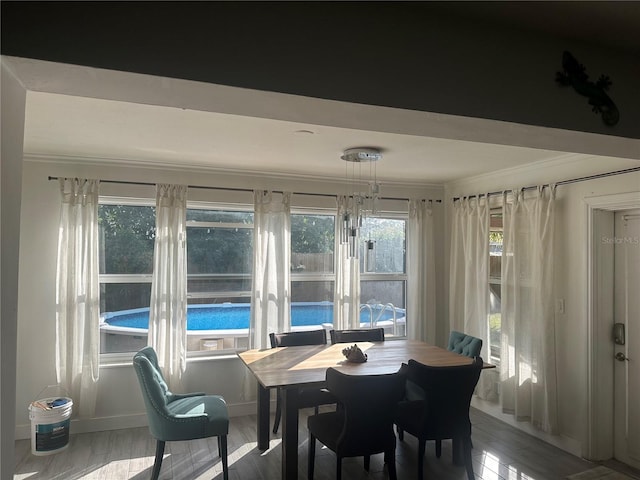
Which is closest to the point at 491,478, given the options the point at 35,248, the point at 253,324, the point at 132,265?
the point at 253,324

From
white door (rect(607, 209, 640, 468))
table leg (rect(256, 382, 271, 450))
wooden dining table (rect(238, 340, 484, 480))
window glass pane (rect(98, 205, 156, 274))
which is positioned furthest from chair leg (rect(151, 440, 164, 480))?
white door (rect(607, 209, 640, 468))

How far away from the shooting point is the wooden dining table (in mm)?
2785

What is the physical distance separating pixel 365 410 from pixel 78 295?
8.97ft

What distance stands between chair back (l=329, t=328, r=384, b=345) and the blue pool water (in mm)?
626

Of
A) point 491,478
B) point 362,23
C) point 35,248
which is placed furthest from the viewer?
point 35,248

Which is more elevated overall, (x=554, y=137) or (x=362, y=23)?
(x=362, y=23)

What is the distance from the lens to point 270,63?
3.86ft

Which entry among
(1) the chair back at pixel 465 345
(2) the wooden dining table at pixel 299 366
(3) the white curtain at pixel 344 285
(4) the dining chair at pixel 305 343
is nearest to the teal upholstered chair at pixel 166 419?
(2) the wooden dining table at pixel 299 366

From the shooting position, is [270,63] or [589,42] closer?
[270,63]

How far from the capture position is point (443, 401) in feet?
8.96

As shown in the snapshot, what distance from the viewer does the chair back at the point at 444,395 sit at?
104 inches

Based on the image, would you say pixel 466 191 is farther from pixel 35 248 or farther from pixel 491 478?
pixel 35 248

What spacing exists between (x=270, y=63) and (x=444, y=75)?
584mm

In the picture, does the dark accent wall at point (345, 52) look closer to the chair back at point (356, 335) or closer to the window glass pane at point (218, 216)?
the chair back at point (356, 335)
